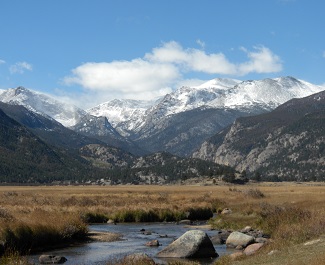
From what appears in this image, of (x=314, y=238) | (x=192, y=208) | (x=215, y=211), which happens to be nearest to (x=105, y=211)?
(x=192, y=208)

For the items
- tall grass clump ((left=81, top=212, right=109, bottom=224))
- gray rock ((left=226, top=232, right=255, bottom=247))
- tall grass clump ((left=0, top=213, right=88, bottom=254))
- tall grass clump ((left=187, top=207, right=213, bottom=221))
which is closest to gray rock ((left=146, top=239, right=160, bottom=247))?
gray rock ((left=226, top=232, right=255, bottom=247))

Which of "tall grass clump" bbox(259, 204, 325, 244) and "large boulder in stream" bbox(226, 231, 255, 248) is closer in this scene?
"tall grass clump" bbox(259, 204, 325, 244)

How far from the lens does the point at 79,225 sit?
50188 mm

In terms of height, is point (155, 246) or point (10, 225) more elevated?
point (10, 225)

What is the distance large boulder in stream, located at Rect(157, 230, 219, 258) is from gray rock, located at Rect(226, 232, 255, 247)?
3.61 metres

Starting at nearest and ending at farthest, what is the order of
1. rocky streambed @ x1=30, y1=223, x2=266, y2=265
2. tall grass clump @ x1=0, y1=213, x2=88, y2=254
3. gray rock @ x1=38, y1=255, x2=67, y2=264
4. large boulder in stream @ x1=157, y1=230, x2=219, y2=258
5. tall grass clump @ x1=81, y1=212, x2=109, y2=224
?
gray rock @ x1=38, y1=255, x2=67, y2=264
rocky streambed @ x1=30, y1=223, x2=266, y2=265
large boulder in stream @ x1=157, y1=230, x2=219, y2=258
tall grass clump @ x1=0, y1=213, x2=88, y2=254
tall grass clump @ x1=81, y1=212, x2=109, y2=224

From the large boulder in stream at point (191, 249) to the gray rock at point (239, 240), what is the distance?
142 inches

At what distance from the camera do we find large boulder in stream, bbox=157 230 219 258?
129ft

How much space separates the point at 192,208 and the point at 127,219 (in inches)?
507

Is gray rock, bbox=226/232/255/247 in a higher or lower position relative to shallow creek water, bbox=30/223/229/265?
higher

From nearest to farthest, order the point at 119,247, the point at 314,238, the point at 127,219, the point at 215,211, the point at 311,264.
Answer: the point at 311,264 < the point at 314,238 < the point at 119,247 < the point at 127,219 < the point at 215,211

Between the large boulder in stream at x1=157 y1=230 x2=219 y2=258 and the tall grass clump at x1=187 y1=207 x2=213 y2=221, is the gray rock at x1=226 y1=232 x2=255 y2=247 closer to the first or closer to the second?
the large boulder in stream at x1=157 y1=230 x2=219 y2=258

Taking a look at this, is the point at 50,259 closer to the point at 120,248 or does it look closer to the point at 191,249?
the point at 120,248

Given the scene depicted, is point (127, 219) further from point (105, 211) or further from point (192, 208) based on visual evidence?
point (192, 208)
